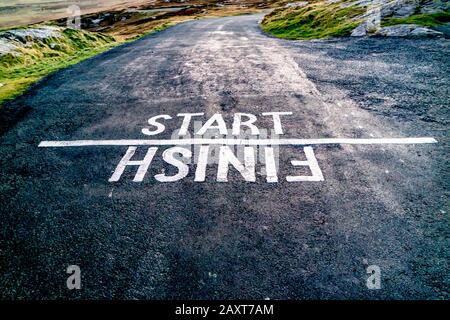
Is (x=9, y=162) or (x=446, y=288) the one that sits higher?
(x=9, y=162)

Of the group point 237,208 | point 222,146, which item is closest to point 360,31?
point 222,146

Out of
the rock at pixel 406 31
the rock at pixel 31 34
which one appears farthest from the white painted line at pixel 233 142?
the rock at pixel 31 34

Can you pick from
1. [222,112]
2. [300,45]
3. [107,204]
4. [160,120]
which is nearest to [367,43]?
[300,45]

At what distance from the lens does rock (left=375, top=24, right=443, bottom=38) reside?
12911 millimetres

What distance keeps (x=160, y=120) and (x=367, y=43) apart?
35.2 feet

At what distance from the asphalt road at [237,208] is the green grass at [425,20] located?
7.89m

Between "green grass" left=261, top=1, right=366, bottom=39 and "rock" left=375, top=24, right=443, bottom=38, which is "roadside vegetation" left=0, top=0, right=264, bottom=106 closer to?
"green grass" left=261, top=1, right=366, bottom=39

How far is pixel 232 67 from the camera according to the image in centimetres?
1141

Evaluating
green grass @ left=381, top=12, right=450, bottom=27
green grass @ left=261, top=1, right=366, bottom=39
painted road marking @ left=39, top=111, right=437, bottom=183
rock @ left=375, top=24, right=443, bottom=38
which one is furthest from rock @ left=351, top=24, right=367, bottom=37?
painted road marking @ left=39, top=111, right=437, bottom=183

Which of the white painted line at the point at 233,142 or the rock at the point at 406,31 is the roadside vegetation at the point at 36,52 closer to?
the white painted line at the point at 233,142

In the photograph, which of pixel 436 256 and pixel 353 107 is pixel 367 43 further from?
pixel 436 256

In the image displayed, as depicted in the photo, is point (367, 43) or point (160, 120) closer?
point (160, 120)

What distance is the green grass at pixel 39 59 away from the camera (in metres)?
11.0

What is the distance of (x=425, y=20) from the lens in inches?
564
